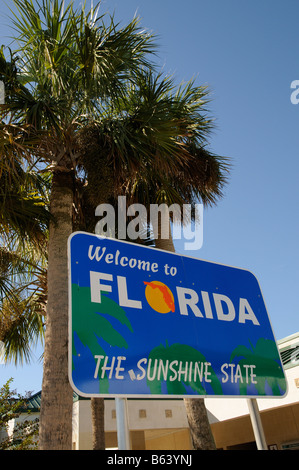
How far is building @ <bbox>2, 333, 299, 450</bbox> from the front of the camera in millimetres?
9352

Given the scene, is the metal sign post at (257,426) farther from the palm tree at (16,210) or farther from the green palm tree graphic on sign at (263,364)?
the palm tree at (16,210)

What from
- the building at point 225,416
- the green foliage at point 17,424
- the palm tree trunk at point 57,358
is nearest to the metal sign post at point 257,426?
the palm tree trunk at point 57,358

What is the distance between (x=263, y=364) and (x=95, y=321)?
2.93 ft

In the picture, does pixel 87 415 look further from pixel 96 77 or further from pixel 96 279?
pixel 96 279

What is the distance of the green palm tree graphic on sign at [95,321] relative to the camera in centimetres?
148

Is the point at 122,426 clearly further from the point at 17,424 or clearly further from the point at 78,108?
the point at 17,424

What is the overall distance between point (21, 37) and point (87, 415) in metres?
8.45

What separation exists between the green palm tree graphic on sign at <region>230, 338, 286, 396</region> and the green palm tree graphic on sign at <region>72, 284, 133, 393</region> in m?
0.60

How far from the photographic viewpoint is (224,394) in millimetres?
1750

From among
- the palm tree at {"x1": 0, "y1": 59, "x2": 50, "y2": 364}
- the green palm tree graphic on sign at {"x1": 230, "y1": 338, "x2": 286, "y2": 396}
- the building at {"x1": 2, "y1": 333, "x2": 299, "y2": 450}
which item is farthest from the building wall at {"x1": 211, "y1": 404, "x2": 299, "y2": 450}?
the green palm tree graphic on sign at {"x1": 230, "y1": 338, "x2": 286, "y2": 396}

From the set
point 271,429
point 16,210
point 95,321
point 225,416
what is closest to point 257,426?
point 95,321

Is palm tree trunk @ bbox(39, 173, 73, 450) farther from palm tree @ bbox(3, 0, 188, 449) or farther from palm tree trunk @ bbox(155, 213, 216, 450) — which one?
palm tree trunk @ bbox(155, 213, 216, 450)

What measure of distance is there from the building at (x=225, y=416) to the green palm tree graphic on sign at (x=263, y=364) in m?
7.42

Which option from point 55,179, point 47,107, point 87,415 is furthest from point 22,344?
point 47,107
